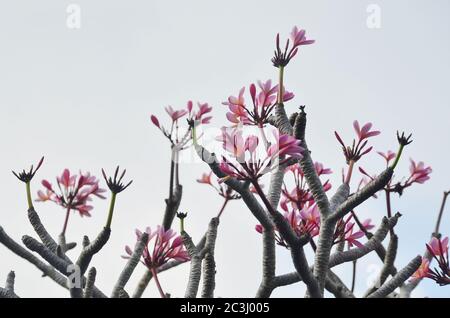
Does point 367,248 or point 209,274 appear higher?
point 367,248

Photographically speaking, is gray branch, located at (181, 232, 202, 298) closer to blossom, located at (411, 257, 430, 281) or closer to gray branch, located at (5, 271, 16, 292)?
gray branch, located at (5, 271, 16, 292)

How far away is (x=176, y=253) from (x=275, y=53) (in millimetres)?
1205

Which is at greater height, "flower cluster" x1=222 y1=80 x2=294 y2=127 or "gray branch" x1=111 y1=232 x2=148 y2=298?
"flower cluster" x1=222 y1=80 x2=294 y2=127

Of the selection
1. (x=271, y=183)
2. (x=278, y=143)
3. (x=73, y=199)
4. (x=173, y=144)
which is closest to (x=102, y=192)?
(x=73, y=199)

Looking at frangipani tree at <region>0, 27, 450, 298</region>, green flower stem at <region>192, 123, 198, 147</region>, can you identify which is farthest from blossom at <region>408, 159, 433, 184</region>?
green flower stem at <region>192, 123, 198, 147</region>

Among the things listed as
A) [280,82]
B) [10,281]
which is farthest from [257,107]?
[10,281]

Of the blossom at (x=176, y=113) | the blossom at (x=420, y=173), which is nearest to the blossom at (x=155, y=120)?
the blossom at (x=176, y=113)

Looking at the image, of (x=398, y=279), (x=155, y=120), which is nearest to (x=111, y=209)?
(x=398, y=279)

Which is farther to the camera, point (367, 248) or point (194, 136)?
point (367, 248)

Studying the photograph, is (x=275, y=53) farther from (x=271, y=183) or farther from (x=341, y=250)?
(x=341, y=250)

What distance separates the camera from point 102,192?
4.36 meters

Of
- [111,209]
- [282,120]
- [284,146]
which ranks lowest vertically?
[111,209]

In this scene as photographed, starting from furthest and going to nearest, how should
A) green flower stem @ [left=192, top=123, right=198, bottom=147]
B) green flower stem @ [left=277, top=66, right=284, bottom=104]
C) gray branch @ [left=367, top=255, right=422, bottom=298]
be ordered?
green flower stem @ [left=277, top=66, right=284, bottom=104], gray branch @ [left=367, top=255, right=422, bottom=298], green flower stem @ [left=192, top=123, right=198, bottom=147]

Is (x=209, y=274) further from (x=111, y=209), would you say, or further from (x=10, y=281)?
(x=10, y=281)
